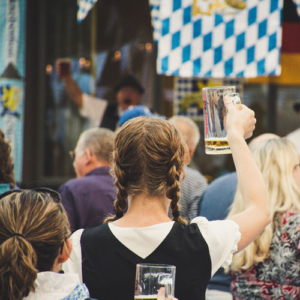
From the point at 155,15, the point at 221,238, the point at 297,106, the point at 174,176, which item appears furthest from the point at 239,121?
the point at 297,106

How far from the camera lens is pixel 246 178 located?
1931mm

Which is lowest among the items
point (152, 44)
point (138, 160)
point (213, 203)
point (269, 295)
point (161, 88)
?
point (269, 295)

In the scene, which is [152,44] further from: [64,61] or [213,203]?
[213,203]

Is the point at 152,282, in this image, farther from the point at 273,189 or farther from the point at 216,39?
the point at 216,39

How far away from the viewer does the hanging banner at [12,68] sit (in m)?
5.91

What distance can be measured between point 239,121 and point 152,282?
65 cm

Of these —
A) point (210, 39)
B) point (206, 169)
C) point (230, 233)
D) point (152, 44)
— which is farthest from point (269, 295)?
point (152, 44)

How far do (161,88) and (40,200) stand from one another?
495cm

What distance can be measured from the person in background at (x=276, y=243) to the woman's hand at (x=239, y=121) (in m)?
1.42

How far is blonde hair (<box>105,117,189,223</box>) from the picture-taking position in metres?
1.98

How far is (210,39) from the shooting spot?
4.30 m

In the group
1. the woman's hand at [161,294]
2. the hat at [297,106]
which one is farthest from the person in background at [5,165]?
the hat at [297,106]

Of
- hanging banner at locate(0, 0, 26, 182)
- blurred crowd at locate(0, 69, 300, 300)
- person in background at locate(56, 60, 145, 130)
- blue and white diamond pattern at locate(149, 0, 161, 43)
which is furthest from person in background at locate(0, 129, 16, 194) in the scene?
person in background at locate(56, 60, 145, 130)

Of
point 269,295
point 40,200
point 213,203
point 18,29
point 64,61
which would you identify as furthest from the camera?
point 64,61
